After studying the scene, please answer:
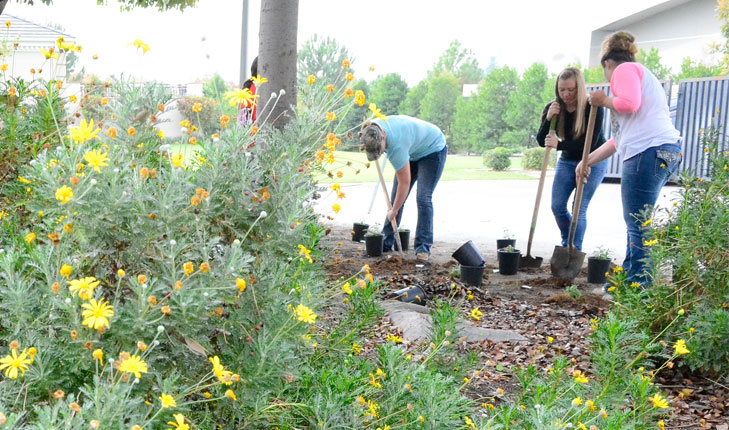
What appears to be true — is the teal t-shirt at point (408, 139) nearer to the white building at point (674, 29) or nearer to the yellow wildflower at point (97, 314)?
the yellow wildflower at point (97, 314)

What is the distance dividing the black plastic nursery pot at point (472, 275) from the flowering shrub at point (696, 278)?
2003mm

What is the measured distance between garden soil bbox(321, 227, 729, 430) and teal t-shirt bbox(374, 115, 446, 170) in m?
0.94

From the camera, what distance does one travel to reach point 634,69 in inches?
187

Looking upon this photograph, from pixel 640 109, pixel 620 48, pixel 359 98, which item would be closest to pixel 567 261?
pixel 640 109

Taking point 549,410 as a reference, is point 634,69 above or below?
above

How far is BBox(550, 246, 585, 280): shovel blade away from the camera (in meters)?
5.78

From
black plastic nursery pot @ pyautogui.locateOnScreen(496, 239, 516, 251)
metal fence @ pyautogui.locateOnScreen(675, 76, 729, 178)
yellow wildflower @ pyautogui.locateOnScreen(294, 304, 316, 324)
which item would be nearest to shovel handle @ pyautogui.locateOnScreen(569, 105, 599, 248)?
black plastic nursery pot @ pyautogui.locateOnScreen(496, 239, 516, 251)

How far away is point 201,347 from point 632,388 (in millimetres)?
1348

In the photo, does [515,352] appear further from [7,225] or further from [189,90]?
[7,225]

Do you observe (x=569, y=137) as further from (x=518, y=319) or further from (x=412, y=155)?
(x=518, y=319)

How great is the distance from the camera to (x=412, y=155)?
640cm

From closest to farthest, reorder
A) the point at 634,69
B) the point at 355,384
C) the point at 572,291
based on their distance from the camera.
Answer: the point at 355,384 → the point at 634,69 → the point at 572,291

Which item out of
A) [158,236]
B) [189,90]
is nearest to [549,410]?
[158,236]

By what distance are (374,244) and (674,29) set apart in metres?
32.9
